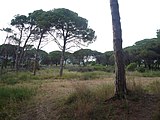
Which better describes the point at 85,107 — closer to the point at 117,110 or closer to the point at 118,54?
the point at 117,110

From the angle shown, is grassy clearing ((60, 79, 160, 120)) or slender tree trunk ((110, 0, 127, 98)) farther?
slender tree trunk ((110, 0, 127, 98))

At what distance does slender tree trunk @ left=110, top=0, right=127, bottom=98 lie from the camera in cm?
664

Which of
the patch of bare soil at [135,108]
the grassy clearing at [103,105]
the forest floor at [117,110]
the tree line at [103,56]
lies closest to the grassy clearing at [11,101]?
the forest floor at [117,110]

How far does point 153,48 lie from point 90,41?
14970 millimetres

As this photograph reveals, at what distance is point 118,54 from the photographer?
22.3 feet

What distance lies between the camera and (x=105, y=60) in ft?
223

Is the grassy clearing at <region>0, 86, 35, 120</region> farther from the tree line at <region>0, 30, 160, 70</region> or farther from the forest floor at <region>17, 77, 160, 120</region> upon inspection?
the tree line at <region>0, 30, 160, 70</region>

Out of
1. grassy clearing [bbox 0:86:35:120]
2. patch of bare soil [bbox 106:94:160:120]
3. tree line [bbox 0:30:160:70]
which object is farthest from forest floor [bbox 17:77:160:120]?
tree line [bbox 0:30:160:70]

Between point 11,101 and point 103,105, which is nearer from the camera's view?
point 103,105

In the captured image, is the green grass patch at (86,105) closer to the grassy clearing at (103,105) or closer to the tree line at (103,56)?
the grassy clearing at (103,105)

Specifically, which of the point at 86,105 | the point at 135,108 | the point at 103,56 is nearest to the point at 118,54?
the point at 135,108

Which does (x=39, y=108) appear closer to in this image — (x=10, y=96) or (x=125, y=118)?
(x=10, y=96)

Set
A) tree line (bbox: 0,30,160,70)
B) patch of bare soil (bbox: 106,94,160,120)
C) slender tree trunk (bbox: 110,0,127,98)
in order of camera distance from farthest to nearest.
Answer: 1. tree line (bbox: 0,30,160,70)
2. slender tree trunk (bbox: 110,0,127,98)
3. patch of bare soil (bbox: 106,94,160,120)

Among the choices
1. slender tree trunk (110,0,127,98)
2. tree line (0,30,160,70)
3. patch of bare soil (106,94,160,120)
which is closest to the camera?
patch of bare soil (106,94,160,120)
